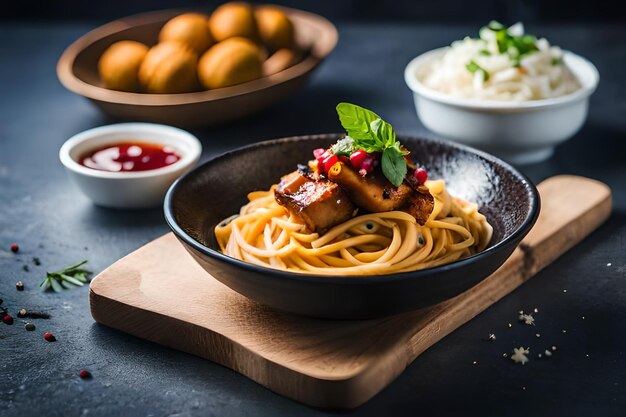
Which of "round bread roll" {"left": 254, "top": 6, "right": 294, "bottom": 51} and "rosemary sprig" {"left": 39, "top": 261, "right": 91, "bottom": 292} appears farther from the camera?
"round bread roll" {"left": 254, "top": 6, "right": 294, "bottom": 51}

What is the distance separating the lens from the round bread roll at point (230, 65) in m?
5.48

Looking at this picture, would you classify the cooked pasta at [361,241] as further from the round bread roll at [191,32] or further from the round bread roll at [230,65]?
the round bread roll at [191,32]

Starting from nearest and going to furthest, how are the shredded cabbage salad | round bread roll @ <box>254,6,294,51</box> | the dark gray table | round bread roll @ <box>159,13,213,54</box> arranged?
1. the dark gray table
2. the shredded cabbage salad
3. round bread roll @ <box>159,13,213,54</box>
4. round bread roll @ <box>254,6,294,51</box>

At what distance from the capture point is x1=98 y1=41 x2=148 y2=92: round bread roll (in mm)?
5578

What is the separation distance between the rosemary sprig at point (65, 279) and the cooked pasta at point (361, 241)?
705 millimetres

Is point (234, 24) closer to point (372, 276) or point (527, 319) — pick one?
point (527, 319)

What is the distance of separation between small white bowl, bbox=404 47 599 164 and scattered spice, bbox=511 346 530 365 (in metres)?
1.80

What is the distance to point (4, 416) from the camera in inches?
118

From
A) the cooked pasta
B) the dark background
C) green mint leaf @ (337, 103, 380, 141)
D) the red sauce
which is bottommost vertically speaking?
the dark background

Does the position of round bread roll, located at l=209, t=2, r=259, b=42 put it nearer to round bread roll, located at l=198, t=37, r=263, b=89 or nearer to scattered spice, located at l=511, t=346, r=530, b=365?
round bread roll, located at l=198, t=37, r=263, b=89

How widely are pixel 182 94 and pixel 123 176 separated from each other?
1188 mm

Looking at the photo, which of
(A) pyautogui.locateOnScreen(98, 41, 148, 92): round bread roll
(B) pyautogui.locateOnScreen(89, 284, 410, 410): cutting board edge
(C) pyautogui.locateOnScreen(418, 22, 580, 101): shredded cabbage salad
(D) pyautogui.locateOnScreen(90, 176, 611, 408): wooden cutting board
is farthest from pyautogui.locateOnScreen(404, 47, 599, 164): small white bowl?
(B) pyautogui.locateOnScreen(89, 284, 410, 410): cutting board edge

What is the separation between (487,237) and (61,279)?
190cm

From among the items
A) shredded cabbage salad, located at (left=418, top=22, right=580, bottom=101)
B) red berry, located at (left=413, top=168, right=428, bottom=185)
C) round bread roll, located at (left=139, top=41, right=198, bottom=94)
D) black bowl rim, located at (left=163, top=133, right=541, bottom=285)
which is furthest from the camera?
round bread roll, located at (left=139, top=41, right=198, bottom=94)
